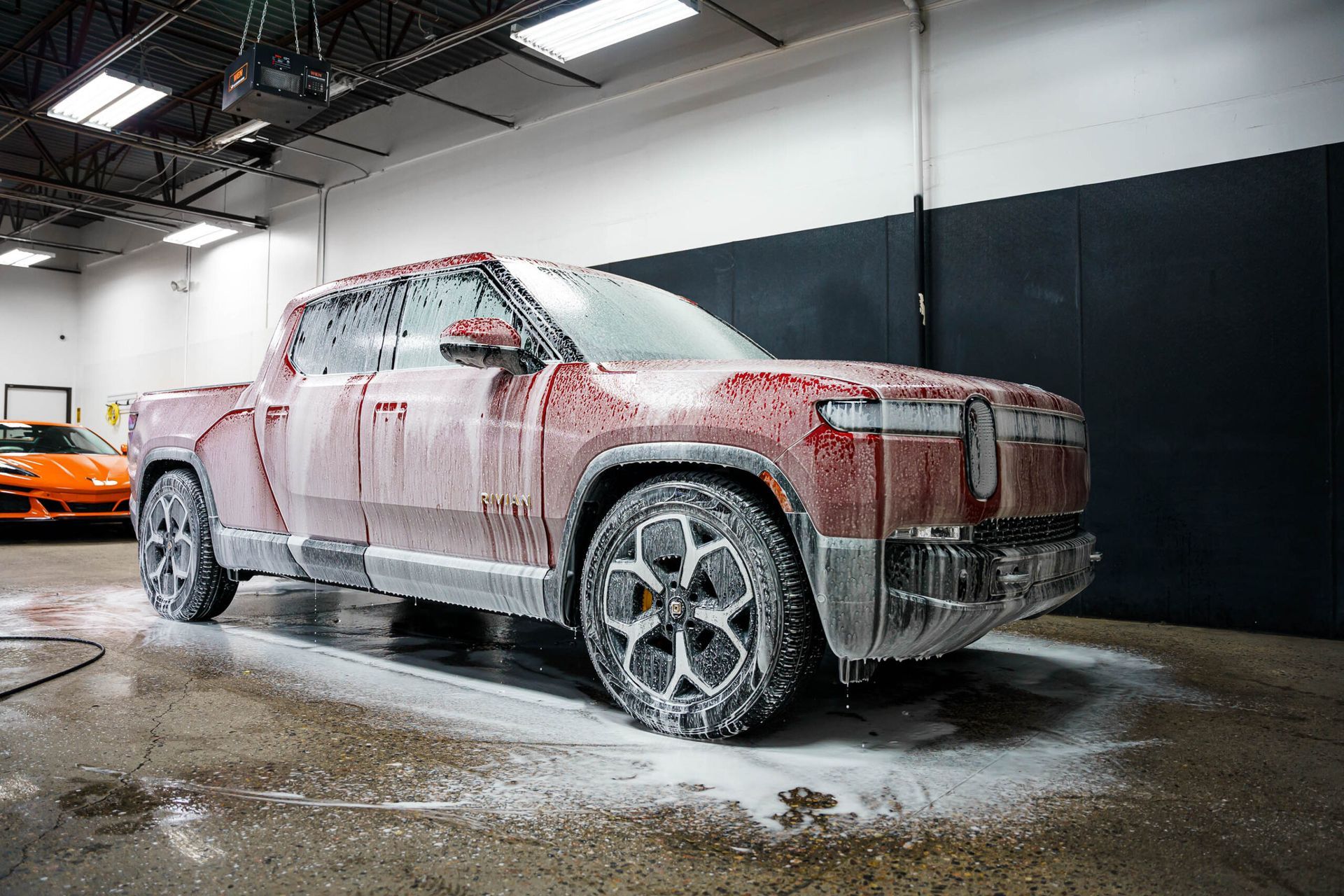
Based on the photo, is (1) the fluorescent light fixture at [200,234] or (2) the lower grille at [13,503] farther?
(1) the fluorescent light fixture at [200,234]

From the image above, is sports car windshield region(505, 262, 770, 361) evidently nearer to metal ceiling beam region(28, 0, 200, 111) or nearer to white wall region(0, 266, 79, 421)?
metal ceiling beam region(28, 0, 200, 111)

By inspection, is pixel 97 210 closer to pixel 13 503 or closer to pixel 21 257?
pixel 21 257

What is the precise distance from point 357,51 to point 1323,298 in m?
9.85

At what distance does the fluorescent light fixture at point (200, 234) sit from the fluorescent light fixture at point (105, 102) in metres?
3.79

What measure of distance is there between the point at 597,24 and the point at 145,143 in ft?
25.0

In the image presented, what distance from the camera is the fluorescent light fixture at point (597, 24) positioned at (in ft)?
22.3

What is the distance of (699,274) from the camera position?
8.35m

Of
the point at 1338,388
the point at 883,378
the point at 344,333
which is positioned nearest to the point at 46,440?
the point at 344,333

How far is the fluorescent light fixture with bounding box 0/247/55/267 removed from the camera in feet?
57.3

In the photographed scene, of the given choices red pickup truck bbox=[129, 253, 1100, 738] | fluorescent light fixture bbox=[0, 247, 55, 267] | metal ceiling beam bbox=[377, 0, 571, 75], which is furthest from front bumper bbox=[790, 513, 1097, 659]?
fluorescent light fixture bbox=[0, 247, 55, 267]

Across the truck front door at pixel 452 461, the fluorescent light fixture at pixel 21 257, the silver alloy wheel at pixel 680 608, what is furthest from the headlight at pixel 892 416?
the fluorescent light fixture at pixel 21 257

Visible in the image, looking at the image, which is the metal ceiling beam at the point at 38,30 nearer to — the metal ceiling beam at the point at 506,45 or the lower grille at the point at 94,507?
the metal ceiling beam at the point at 506,45

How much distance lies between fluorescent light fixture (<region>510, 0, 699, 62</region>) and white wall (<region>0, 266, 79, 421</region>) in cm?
1800

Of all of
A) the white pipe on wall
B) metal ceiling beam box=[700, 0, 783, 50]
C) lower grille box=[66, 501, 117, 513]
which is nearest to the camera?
the white pipe on wall
